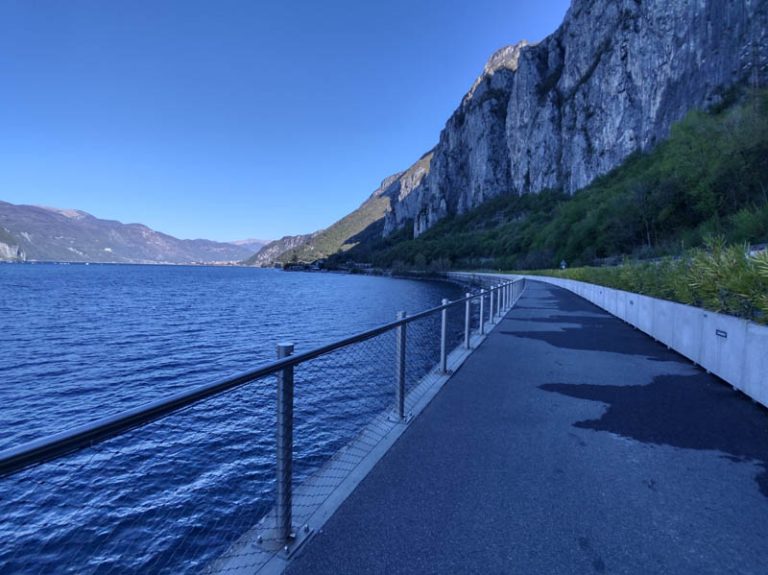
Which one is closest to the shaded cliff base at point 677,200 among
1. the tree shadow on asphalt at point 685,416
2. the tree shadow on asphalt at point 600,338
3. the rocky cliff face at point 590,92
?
the rocky cliff face at point 590,92

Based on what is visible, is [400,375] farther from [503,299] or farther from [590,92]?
[590,92]

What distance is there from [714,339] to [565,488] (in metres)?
5.11

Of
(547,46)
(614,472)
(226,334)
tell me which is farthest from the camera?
(547,46)

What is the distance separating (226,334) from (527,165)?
127704 millimetres

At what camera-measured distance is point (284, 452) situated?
2.84 meters

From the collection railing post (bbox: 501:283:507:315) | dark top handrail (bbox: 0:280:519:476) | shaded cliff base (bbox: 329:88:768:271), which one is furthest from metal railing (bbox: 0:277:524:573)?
shaded cliff base (bbox: 329:88:768:271)

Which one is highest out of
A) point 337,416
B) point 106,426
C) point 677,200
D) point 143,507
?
point 677,200

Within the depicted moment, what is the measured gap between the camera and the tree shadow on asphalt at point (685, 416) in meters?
4.45

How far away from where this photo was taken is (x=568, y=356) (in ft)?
29.7

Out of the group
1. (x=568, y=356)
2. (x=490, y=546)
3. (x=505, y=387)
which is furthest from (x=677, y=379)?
(x=490, y=546)

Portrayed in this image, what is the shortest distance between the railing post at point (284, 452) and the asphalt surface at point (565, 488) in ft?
0.70

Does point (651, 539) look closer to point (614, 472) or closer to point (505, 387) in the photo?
point (614, 472)

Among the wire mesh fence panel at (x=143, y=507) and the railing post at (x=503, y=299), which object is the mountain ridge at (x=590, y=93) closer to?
the railing post at (x=503, y=299)

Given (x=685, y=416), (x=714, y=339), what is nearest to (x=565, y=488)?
(x=685, y=416)
